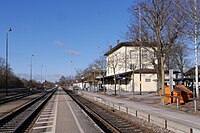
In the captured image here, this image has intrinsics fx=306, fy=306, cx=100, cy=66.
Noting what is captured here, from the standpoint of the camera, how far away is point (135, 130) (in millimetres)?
13695

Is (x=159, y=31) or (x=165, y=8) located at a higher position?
(x=165, y=8)

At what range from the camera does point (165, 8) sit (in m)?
26.9

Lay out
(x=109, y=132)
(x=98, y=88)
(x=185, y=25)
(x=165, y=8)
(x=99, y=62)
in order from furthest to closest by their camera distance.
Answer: (x=98, y=88)
(x=99, y=62)
(x=165, y=8)
(x=185, y=25)
(x=109, y=132)

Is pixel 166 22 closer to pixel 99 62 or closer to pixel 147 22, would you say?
pixel 147 22

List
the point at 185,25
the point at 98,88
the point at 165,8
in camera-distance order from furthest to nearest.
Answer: the point at 98,88, the point at 165,8, the point at 185,25

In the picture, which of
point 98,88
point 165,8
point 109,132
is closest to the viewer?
point 109,132

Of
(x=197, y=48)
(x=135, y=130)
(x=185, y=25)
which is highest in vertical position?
(x=185, y=25)

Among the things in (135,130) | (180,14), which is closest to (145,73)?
(180,14)

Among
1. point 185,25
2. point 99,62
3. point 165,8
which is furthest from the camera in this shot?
point 99,62

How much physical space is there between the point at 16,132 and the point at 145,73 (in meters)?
57.1

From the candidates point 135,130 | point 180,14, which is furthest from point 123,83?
point 135,130

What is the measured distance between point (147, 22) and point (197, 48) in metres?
10.8

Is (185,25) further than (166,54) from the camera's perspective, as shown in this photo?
No

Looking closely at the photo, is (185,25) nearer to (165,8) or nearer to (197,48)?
(197,48)
